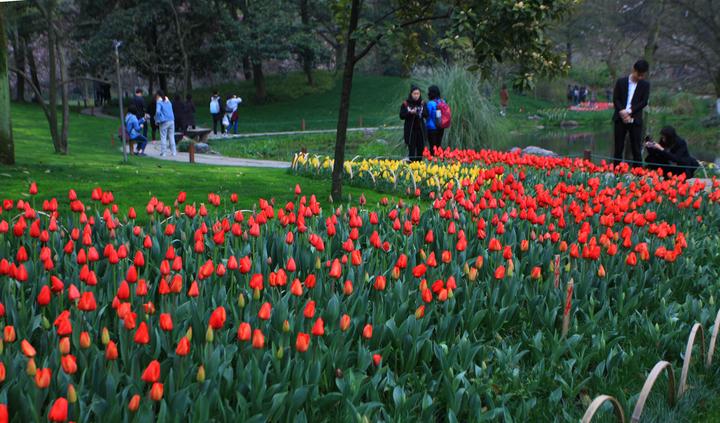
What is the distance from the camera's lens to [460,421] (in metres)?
3.55

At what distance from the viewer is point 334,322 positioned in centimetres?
395

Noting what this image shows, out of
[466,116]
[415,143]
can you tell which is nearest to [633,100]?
[415,143]

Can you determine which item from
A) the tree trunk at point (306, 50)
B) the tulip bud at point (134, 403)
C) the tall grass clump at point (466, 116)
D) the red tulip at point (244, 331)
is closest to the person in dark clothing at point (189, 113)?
the tall grass clump at point (466, 116)

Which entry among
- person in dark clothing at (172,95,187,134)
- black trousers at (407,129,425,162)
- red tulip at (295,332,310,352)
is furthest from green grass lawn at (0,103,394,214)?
person in dark clothing at (172,95,187,134)

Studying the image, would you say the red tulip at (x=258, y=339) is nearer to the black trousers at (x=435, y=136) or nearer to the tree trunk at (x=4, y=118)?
the tree trunk at (x=4, y=118)

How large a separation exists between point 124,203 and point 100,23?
34.6 metres

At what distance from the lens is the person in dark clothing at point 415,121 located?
13.5 metres

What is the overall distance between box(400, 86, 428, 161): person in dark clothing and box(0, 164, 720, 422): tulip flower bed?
23.7 feet

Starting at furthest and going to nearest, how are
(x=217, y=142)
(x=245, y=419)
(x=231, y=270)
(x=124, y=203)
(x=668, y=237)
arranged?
(x=217, y=142) → (x=124, y=203) → (x=668, y=237) → (x=231, y=270) → (x=245, y=419)

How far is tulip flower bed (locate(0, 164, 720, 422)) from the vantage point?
3.11 m

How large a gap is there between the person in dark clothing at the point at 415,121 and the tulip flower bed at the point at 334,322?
7209 mm

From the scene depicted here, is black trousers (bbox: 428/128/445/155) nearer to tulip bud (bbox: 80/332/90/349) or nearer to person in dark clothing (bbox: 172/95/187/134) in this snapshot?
tulip bud (bbox: 80/332/90/349)

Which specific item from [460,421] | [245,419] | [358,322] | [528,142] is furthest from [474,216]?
[528,142]

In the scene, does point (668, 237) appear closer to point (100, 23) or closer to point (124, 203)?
point (124, 203)
